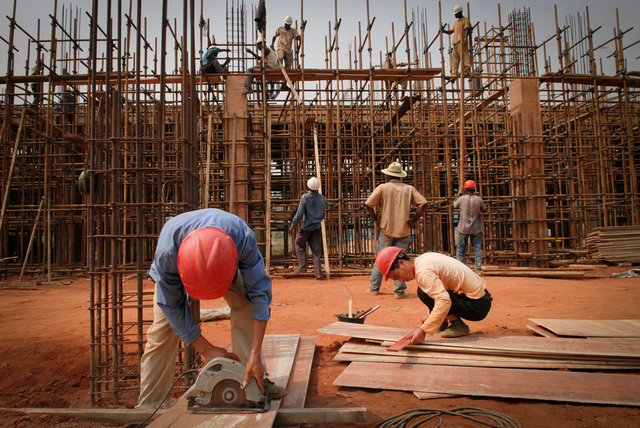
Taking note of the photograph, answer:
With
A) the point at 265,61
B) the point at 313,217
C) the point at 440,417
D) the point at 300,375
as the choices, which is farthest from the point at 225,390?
the point at 265,61

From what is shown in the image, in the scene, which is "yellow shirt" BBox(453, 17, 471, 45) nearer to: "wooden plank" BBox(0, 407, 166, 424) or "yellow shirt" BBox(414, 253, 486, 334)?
"yellow shirt" BBox(414, 253, 486, 334)

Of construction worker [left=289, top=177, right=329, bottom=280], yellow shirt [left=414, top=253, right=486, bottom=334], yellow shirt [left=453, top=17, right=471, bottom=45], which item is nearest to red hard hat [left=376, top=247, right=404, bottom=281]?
yellow shirt [left=414, top=253, right=486, bottom=334]

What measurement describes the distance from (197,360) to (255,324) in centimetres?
167

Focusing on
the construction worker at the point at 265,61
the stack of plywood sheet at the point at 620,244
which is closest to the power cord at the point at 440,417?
the construction worker at the point at 265,61

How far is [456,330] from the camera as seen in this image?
12.7ft

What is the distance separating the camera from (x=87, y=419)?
8.86 ft

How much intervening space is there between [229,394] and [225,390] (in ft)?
0.11

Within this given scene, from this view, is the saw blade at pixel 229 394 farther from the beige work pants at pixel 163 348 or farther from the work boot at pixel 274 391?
the beige work pants at pixel 163 348

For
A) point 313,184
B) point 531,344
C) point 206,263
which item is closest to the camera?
point 206,263

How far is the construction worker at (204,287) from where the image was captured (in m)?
2.07

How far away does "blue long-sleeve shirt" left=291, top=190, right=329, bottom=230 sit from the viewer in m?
9.14

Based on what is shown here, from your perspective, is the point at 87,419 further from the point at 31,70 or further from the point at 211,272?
the point at 31,70

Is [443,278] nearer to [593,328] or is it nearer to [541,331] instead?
[541,331]

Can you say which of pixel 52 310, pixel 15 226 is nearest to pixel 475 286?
pixel 52 310
